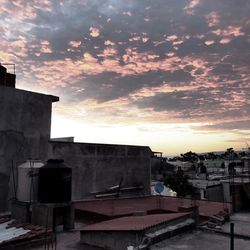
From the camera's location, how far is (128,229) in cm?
1092

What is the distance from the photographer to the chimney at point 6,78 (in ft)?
65.1

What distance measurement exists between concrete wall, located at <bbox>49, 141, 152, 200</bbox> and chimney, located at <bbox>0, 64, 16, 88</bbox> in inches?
167

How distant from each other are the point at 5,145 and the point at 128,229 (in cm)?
882

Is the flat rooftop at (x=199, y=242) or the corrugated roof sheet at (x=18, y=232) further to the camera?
the corrugated roof sheet at (x=18, y=232)

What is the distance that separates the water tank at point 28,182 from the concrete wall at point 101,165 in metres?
4.16

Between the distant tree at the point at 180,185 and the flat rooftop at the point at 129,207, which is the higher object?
the flat rooftop at the point at 129,207

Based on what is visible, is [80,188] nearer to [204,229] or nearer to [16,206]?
[16,206]

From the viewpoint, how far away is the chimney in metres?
19.8

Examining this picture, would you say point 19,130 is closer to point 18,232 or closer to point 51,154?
point 51,154

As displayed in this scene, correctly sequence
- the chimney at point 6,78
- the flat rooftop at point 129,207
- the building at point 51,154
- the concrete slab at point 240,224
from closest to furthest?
the concrete slab at point 240,224 → the flat rooftop at point 129,207 → the building at point 51,154 → the chimney at point 6,78

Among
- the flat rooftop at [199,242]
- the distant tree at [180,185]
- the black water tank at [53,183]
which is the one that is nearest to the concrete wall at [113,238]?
the flat rooftop at [199,242]

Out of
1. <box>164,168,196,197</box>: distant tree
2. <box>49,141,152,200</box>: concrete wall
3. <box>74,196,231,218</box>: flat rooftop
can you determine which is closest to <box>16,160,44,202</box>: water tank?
<box>74,196,231,218</box>: flat rooftop

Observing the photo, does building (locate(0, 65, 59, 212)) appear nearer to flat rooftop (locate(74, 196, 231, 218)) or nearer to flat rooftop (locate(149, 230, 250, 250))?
flat rooftop (locate(74, 196, 231, 218))

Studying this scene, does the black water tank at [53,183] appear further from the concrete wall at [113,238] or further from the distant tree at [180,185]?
the distant tree at [180,185]
